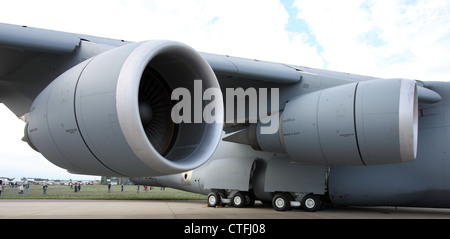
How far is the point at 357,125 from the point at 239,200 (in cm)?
494

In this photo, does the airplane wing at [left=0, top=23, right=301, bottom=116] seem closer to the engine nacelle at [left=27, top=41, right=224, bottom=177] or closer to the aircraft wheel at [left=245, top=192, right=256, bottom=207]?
the engine nacelle at [left=27, top=41, right=224, bottom=177]

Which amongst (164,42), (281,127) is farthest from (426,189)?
(164,42)

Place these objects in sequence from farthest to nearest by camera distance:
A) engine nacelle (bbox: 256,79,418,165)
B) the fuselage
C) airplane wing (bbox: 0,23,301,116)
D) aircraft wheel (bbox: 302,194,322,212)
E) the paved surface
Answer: aircraft wheel (bbox: 302,194,322,212) → the paved surface → the fuselage → engine nacelle (bbox: 256,79,418,165) → airplane wing (bbox: 0,23,301,116)

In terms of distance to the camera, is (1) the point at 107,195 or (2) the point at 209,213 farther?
(1) the point at 107,195

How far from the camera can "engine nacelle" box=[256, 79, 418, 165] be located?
5.80 meters

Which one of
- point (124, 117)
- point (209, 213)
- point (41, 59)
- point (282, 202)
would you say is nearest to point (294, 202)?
point (282, 202)

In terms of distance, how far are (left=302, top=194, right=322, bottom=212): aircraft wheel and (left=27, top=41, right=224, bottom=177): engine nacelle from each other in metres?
4.19

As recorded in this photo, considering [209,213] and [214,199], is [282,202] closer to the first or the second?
[209,213]

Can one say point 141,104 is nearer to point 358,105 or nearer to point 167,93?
point 167,93

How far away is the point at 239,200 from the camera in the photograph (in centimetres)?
1019

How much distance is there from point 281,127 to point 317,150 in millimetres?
953

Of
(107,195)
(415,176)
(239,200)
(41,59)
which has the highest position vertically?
(41,59)

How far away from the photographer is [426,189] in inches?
293

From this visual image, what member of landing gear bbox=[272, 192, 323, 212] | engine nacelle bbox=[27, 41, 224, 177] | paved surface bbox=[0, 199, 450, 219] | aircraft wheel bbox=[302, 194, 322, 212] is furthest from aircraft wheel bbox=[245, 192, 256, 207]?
engine nacelle bbox=[27, 41, 224, 177]
